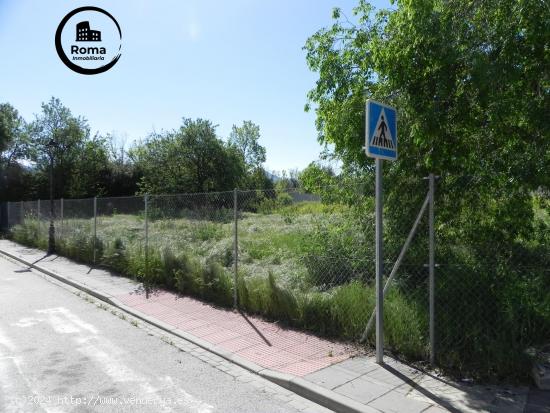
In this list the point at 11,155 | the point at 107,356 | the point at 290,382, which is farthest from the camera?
the point at 11,155

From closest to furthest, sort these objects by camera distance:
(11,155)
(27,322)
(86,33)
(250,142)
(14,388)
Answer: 1. (14,388)
2. (27,322)
3. (86,33)
4. (11,155)
5. (250,142)

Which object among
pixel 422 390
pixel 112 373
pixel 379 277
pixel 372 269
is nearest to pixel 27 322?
pixel 112 373

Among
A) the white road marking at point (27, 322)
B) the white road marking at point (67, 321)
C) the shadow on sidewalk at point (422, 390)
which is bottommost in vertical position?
the white road marking at point (67, 321)

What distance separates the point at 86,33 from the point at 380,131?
8.40m

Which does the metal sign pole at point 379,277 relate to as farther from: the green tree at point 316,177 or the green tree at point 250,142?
the green tree at point 250,142

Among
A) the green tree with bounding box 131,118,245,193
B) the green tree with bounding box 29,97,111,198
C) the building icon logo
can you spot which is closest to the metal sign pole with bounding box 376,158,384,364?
the building icon logo

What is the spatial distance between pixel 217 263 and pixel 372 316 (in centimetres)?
393

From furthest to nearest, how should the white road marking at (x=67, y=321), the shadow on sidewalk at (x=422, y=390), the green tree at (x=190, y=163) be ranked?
the green tree at (x=190, y=163) < the white road marking at (x=67, y=321) < the shadow on sidewalk at (x=422, y=390)

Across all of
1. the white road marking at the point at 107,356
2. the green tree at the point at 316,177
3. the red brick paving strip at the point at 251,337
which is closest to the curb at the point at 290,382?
the red brick paving strip at the point at 251,337

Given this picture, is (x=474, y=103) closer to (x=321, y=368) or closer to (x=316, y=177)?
(x=316, y=177)

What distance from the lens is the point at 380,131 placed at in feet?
16.6

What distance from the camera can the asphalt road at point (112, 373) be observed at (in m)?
4.22

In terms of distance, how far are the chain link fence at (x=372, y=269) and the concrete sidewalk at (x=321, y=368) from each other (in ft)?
1.16

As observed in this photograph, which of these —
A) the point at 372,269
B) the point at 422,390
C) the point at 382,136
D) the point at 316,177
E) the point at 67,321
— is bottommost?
the point at 67,321
